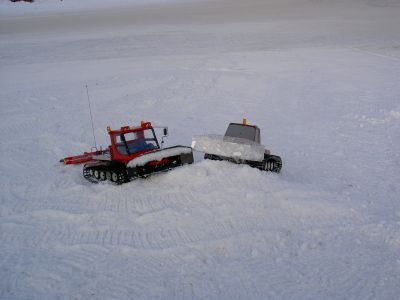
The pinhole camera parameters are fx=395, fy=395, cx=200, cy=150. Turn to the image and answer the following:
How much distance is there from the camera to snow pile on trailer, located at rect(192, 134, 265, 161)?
28.4ft

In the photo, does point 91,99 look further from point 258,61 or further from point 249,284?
point 249,284

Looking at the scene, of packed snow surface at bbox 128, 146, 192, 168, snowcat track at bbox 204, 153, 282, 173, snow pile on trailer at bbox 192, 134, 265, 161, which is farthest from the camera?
snowcat track at bbox 204, 153, 282, 173

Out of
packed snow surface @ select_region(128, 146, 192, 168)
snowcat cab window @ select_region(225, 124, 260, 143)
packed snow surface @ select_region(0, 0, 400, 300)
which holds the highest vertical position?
snowcat cab window @ select_region(225, 124, 260, 143)

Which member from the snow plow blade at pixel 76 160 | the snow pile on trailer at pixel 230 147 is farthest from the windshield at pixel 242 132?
the snow plow blade at pixel 76 160

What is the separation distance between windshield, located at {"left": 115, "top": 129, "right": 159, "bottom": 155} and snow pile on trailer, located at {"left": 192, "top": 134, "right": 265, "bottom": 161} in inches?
43.3

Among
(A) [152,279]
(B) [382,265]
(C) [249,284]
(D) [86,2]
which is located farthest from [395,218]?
(D) [86,2]

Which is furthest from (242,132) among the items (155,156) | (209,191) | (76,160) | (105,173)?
(76,160)

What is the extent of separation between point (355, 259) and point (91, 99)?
13207 mm

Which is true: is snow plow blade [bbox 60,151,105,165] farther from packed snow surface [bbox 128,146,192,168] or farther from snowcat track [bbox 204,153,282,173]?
snowcat track [bbox 204,153,282,173]

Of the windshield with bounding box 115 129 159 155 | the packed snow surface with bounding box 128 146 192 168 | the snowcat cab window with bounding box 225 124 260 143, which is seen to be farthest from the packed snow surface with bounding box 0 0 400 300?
the snowcat cab window with bounding box 225 124 260 143

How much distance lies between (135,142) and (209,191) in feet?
7.59

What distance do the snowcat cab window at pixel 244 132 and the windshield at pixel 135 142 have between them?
75.9 inches

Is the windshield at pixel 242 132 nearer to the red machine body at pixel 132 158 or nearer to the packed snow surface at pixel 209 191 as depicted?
the packed snow surface at pixel 209 191

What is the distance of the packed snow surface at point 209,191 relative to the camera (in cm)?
599
